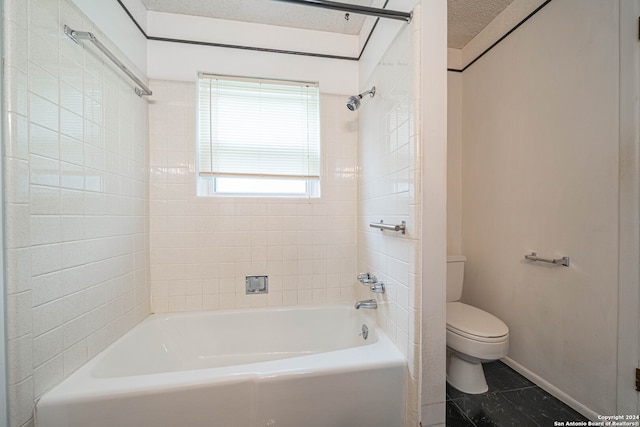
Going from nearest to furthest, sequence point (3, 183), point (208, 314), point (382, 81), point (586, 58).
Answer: point (3, 183) < point (586, 58) < point (382, 81) < point (208, 314)

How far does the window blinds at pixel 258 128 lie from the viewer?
5.56 ft

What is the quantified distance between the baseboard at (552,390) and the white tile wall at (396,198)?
1.02 m

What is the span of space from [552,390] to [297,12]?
2851 mm

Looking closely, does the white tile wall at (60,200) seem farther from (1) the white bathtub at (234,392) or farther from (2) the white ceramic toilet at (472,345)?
(2) the white ceramic toilet at (472,345)

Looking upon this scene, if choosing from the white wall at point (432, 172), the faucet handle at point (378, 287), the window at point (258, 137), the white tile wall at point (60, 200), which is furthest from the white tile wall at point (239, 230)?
the white wall at point (432, 172)

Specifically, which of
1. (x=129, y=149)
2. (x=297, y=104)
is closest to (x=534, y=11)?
(x=297, y=104)

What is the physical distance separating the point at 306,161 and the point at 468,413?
1.83 m

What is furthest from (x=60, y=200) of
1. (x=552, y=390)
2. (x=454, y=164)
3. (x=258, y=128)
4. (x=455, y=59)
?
(x=455, y=59)

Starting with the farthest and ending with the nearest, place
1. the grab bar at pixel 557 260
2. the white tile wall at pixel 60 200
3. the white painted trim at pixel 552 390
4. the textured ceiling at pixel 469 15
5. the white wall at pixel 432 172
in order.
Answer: the textured ceiling at pixel 469 15, the grab bar at pixel 557 260, the white painted trim at pixel 552 390, the white wall at pixel 432 172, the white tile wall at pixel 60 200

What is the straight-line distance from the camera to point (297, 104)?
1805 millimetres

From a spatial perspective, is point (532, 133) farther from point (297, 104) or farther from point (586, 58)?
point (297, 104)

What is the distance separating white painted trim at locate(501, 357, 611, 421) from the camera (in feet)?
4.16

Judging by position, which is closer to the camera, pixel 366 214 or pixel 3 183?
pixel 3 183

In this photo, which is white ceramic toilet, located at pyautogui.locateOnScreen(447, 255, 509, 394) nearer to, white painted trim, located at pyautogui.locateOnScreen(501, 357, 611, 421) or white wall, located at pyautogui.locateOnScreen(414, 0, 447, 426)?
white painted trim, located at pyautogui.locateOnScreen(501, 357, 611, 421)
